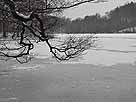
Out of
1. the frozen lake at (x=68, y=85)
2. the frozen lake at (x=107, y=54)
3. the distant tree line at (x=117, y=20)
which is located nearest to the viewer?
the frozen lake at (x=68, y=85)

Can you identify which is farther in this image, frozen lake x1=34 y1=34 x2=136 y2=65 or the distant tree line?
the distant tree line

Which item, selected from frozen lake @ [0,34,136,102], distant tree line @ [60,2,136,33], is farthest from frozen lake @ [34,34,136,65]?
distant tree line @ [60,2,136,33]

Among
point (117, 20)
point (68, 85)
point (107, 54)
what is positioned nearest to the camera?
point (68, 85)

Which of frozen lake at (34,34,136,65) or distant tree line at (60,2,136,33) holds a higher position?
distant tree line at (60,2,136,33)

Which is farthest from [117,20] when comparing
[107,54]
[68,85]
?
[68,85]

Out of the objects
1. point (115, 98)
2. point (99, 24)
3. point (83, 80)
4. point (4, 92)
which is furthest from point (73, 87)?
point (99, 24)

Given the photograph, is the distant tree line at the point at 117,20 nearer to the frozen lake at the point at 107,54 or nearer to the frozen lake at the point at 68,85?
the frozen lake at the point at 107,54

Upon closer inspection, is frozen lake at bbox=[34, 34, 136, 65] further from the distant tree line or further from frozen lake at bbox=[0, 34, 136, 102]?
the distant tree line

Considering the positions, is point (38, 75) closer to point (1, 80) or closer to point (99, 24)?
point (1, 80)

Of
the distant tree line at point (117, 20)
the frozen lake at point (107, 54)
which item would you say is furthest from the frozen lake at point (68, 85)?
the distant tree line at point (117, 20)

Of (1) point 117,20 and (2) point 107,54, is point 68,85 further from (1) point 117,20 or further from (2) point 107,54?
(1) point 117,20

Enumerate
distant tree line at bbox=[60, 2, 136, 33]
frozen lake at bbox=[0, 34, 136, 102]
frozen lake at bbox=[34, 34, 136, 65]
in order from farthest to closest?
1. distant tree line at bbox=[60, 2, 136, 33]
2. frozen lake at bbox=[34, 34, 136, 65]
3. frozen lake at bbox=[0, 34, 136, 102]

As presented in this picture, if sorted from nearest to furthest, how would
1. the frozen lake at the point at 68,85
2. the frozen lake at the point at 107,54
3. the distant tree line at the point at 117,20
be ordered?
the frozen lake at the point at 68,85 < the frozen lake at the point at 107,54 < the distant tree line at the point at 117,20

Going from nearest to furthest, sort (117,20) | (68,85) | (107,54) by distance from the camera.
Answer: (68,85), (107,54), (117,20)
